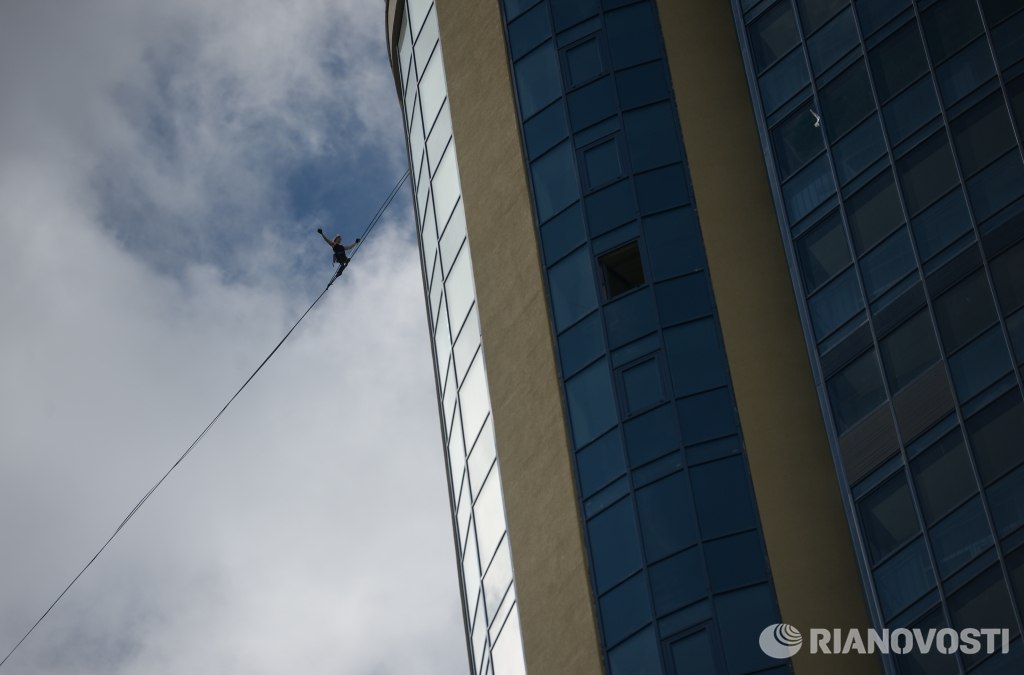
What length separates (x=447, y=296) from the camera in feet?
158

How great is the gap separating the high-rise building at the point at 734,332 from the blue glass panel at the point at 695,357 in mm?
57

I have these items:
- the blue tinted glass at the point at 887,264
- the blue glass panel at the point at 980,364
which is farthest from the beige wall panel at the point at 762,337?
the blue glass panel at the point at 980,364

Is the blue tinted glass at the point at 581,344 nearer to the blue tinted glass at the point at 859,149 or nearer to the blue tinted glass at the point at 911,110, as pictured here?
the blue tinted glass at the point at 859,149

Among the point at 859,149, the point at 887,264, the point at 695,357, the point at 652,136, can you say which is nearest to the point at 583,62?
the point at 652,136

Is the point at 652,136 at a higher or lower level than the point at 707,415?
higher

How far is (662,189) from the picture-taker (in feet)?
139

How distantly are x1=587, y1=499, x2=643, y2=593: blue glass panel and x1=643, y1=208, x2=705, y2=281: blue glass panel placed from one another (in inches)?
228

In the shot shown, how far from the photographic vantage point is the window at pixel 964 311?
33719 mm

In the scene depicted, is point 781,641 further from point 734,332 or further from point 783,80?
point 783,80

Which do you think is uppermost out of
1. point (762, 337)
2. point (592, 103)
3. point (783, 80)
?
point (592, 103)

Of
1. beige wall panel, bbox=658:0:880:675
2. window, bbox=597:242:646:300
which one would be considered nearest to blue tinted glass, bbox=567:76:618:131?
beige wall panel, bbox=658:0:880:675

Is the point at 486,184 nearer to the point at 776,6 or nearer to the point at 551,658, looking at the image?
the point at 776,6
